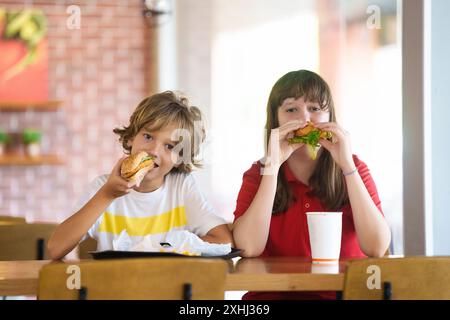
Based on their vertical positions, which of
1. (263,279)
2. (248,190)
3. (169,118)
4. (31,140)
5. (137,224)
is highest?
(31,140)

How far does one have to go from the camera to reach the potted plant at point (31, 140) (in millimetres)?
5617

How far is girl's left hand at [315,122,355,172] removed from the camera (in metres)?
2.21

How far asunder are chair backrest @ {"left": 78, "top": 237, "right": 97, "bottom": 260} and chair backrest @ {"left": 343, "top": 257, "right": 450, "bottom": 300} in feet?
3.67

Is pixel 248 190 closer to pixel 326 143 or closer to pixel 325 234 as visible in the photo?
pixel 326 143

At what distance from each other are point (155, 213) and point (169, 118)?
30cm

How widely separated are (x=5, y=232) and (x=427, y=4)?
5.43ft

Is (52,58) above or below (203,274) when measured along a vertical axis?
above

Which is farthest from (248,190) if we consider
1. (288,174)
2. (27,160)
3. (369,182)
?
(27,160)

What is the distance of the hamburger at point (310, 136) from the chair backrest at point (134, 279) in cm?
78

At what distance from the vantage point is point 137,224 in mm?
2271

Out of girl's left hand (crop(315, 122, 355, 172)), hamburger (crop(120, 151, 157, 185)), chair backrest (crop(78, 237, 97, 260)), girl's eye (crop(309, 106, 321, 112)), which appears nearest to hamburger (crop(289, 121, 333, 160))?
girl's left hand (crop(315, 122, 355, 172))
